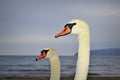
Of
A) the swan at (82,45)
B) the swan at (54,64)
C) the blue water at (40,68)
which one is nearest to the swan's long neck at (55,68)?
the swan at (54,64)

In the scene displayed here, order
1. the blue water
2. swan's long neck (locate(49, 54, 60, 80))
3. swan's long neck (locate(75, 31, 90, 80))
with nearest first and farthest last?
1. swan's long neck (locate(75, 31, 90, 80))
2. swan's long neck (locate(49, 54, 60, 80))
3. the blue water

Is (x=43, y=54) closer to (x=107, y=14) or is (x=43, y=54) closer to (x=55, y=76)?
(x=55, y=76)

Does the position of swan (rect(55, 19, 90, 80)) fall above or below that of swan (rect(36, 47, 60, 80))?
above

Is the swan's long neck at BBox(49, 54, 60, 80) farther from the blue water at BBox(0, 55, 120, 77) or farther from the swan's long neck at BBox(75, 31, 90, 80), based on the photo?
the blue water at BBox(0, 55, 120, 77)

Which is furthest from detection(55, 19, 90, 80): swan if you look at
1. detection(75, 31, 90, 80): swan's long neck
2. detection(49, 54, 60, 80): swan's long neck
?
detection(49, 54, 60, 80): swan's long neck

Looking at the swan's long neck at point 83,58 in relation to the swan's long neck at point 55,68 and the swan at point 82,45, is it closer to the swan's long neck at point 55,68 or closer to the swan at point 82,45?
the swan at point 82,45

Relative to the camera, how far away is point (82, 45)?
86.6 inches

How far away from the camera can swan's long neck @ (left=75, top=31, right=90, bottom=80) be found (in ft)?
7.07

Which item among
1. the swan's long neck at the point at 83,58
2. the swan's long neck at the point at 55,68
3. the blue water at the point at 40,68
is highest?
the swan's long neck at the point at 83,58

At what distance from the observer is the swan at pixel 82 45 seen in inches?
85.0

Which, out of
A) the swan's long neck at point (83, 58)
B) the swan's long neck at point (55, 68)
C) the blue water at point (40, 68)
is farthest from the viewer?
the blue water at point (40, 68)

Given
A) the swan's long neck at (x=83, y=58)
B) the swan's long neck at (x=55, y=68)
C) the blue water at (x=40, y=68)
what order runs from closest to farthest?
the swan's long neck at (x=83, y=58) → the swan's long neck at (x=55, y=68) → the blue water at (x=40, y=68)

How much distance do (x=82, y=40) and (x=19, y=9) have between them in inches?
544

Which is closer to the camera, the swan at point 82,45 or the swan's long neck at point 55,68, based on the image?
the swan at point 82,45
